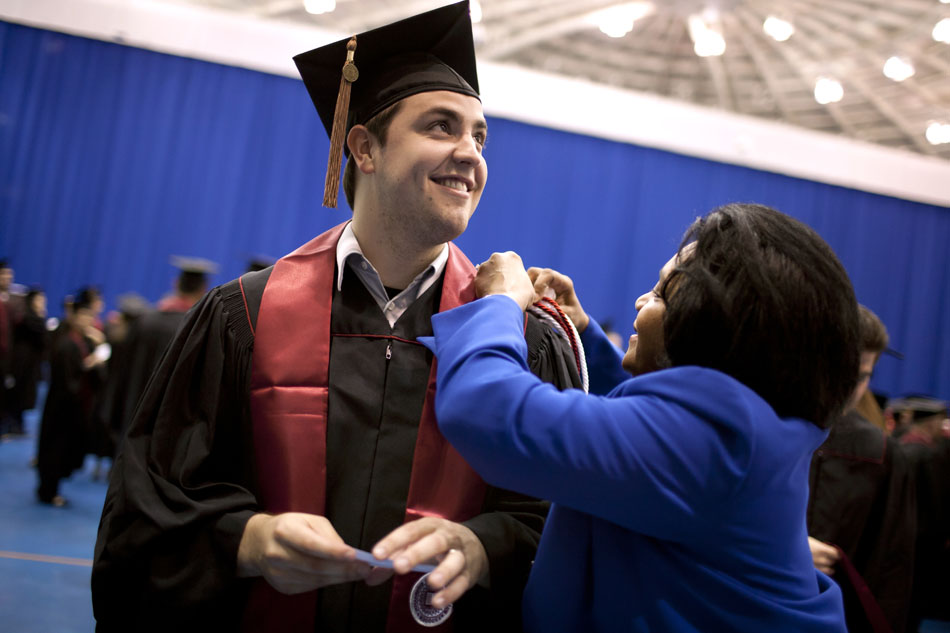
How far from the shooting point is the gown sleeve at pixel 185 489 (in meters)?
1.37

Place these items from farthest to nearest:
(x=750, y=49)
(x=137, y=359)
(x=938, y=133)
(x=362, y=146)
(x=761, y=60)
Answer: (x=761, y=60) < (x=750, y=49) < (x=938, y=133) < (x=137, y=359) < (x=362, y=146)

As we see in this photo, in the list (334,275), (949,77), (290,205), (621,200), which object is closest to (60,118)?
(290,205)

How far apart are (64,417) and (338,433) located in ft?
18.1

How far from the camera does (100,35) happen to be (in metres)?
10.6

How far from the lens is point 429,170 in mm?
1592

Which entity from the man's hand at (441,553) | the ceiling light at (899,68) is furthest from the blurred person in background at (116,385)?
the ceiling light at (899,68)

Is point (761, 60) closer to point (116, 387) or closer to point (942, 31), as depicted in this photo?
point (942, 31)

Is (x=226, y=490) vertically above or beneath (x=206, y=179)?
beneath

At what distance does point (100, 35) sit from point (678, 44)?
1100cm

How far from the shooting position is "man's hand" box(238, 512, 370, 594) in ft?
3.87

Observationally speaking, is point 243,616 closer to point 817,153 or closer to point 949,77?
point 817,153

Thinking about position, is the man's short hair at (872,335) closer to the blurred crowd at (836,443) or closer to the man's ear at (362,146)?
the blurred crowd at (836,443)

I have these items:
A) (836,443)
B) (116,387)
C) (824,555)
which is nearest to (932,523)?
(836,443)

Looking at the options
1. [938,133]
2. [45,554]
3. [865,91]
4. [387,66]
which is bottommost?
[45,554]
